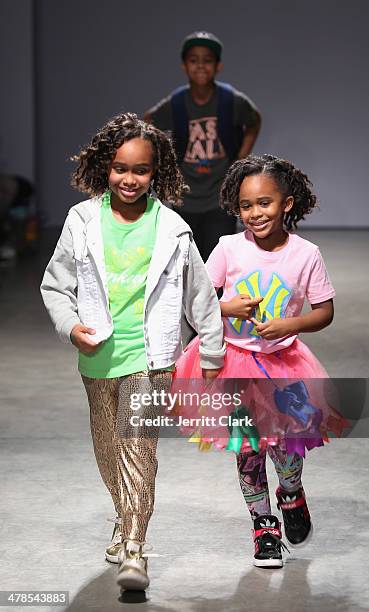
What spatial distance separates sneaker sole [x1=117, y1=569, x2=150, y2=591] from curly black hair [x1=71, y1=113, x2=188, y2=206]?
881 millimetres

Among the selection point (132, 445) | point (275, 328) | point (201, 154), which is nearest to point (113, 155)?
point (275, 328)

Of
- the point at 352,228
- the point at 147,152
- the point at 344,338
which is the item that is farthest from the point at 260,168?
the point at 352,228

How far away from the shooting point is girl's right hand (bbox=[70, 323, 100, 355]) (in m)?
2.83

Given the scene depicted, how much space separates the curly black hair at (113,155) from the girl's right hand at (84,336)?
0.36 meters

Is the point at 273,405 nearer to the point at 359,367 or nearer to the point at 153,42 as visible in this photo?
the point at 359,367

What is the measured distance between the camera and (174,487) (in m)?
3.76

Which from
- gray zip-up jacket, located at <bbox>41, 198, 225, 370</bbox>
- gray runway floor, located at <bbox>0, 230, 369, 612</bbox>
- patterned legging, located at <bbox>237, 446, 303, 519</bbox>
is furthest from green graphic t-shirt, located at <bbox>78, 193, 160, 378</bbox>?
gray runway floor, located at <bbox>0, 230, 369, 612</bbox>

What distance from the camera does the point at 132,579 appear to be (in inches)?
109

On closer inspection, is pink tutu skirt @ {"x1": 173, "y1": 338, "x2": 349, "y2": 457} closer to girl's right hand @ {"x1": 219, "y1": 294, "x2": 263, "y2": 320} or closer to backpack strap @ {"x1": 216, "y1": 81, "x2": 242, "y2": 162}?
girl's right hand @ {"x1": 219, "y1": 294, "x2": 263, "y2": 320}

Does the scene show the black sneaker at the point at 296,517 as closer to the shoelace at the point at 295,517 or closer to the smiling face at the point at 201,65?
the shoelace at the point at 295,517

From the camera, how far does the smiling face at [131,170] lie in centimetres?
290

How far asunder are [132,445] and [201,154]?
8.75 ft

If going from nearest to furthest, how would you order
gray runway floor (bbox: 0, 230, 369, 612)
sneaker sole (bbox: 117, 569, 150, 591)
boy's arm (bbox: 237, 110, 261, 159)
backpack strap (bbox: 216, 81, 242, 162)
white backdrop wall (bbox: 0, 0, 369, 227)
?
sneaker sole (bbox: 117, 569, 150, 591), gray runway floor (bbox: 0, 230, 369, 612), backpack strap (bbox: 216, 81, 242, 162), boy's arm (bbox: 237, 110, 261, 159), white backdrop wall (bbox: 0, 0, 369, 227)

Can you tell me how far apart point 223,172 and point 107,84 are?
7.20m
